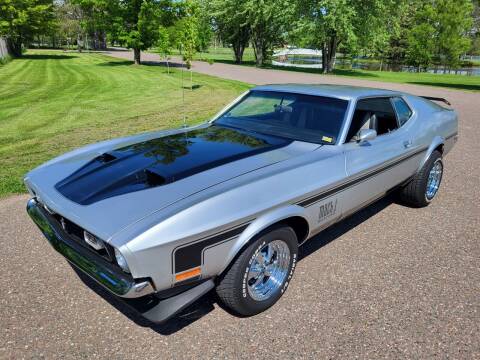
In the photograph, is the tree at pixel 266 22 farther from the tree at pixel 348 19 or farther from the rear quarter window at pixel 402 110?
the rear quarter window at pixel 402 110

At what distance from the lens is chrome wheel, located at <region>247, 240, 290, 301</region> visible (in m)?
2.67

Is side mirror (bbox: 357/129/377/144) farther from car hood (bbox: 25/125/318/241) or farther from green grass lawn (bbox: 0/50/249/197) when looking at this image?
green grass lawn (bbox: 0/50/249/197)

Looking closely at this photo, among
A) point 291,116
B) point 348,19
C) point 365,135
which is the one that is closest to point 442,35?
point 348,19

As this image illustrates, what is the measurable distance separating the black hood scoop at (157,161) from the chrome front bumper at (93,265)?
0.89ft

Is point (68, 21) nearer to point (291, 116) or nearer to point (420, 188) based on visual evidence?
point (291, 116)

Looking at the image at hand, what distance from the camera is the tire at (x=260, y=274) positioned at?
2.46 m

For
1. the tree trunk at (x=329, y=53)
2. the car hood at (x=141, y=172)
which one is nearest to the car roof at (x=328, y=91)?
the car hood at (x=141, y=172)

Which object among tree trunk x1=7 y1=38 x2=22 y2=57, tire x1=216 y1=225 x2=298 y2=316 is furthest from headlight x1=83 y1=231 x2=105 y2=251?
tree trunk x1=7 y1=38 x2=22 y2=57

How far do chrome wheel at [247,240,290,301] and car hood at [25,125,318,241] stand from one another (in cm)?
60

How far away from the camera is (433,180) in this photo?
488 cm

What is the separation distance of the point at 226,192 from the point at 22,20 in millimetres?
39705

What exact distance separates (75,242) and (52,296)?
29.1 inches

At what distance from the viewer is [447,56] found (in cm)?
4878

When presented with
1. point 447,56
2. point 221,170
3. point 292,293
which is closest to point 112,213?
point 221,170
